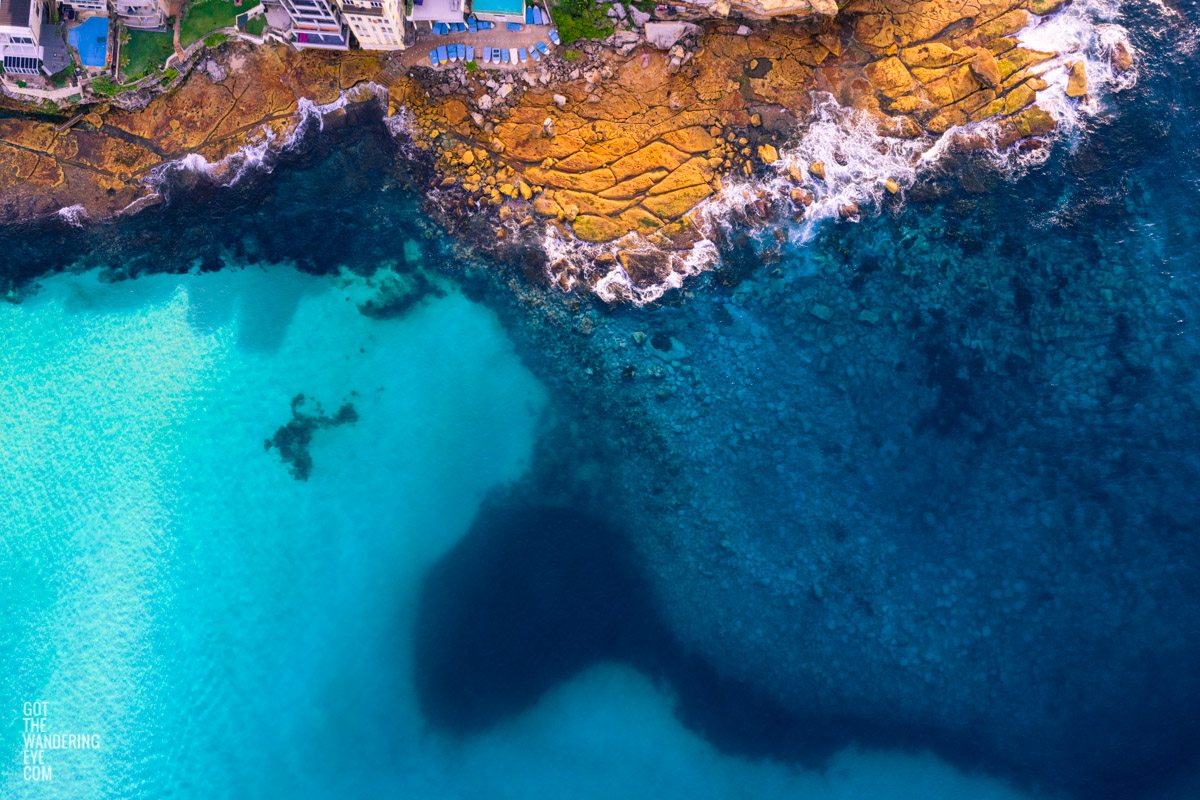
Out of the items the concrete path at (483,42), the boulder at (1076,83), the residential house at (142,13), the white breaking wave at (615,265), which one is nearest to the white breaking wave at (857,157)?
the boulder at (1076,83)

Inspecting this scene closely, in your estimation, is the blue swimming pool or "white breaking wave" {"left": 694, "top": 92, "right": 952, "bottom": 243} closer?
the blue swimming pool

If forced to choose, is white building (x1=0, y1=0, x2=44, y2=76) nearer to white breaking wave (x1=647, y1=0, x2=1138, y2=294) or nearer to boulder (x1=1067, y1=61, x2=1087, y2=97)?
white breaking wave (x1=647, y1=0, x2=1138, y2=294)

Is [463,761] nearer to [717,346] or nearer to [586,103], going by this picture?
[717,346]

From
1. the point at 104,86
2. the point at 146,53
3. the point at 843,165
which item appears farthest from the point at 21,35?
the point at 843,165

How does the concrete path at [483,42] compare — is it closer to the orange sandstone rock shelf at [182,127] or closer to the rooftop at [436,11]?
the rooftop at [436,11]

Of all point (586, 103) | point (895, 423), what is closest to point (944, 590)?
point (895, 423)

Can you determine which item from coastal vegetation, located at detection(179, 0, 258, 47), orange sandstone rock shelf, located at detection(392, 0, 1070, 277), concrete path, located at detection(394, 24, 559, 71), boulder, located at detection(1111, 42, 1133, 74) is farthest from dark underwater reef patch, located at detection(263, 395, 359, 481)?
boulder, located at detection(1111, 42, 1133, 74)
